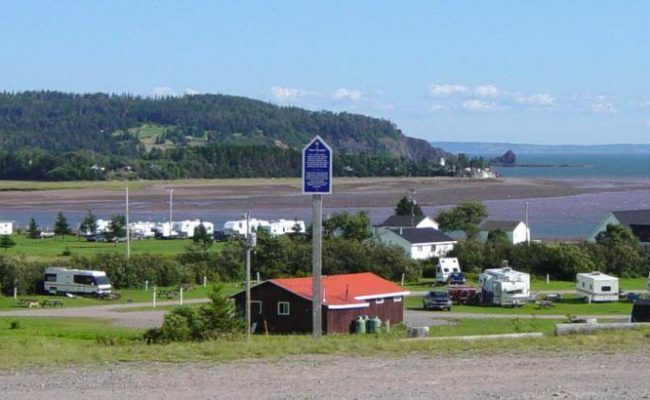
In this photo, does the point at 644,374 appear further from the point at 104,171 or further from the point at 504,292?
the point at 104,171

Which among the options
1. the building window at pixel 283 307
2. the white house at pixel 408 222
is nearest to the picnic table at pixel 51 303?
the building window at pixel 283 307

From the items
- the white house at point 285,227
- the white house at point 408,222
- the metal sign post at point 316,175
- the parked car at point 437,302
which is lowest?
the parked car at point 437,302

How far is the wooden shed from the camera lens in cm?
2820

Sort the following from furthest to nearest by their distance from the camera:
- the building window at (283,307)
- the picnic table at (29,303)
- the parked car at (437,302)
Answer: the picnic table at (29,303), the parked car at (437,302), the building window at (283,307)

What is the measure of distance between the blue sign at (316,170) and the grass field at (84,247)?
36849 mm

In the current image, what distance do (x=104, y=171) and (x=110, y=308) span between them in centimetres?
10218

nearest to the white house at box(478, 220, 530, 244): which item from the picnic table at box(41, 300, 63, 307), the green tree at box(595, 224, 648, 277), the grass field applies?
the green tree at box(595, 224, 648, 277)

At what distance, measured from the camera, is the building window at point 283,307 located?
28703 millimetres

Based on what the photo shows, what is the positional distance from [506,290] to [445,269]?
8.96 m

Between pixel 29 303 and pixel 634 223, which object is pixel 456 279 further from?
pixel 29 303

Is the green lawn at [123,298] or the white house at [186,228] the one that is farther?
the white house at [186,228]

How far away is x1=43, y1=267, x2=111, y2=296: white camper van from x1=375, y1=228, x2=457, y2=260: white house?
46.4ft

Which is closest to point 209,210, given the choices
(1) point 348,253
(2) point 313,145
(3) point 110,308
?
(1) point 348,253

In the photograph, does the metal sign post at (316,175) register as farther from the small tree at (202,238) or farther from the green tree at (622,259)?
the small tree at (202,238)
